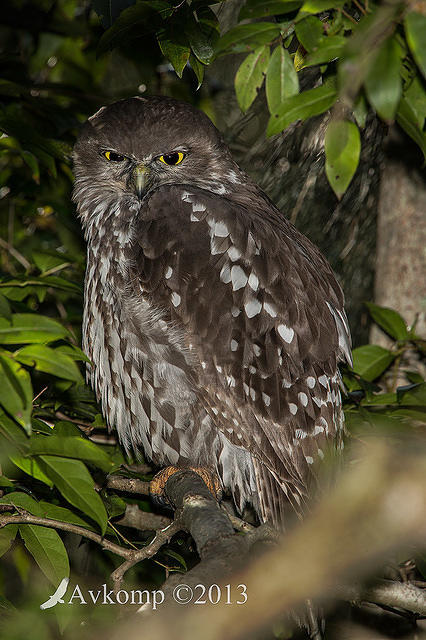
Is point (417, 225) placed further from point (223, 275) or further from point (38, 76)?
point (38, 76)

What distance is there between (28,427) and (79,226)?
248 cm

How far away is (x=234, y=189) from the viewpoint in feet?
10.8

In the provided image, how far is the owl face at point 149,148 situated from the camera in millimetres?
3146

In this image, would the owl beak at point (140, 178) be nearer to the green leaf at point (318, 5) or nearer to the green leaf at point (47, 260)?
the green leaf at point (47, 260)

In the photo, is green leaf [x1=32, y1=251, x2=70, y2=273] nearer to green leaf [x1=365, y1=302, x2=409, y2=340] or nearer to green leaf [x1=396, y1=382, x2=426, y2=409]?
green leaf [x1=365, y1=302, x2=409, y2=340]

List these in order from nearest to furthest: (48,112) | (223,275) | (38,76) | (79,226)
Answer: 1. (223,275)
2. (48,112)
3. (79,226)
4. (38,76)

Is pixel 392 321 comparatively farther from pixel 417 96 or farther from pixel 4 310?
pixel 4 310

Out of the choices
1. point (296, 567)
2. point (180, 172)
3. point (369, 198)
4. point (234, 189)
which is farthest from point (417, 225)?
point (296, 567)

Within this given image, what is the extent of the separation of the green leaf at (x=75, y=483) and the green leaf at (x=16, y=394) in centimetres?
29

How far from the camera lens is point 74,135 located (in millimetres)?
4047

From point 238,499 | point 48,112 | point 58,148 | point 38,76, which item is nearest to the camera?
point 238,499

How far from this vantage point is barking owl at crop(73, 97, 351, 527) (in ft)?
9.18

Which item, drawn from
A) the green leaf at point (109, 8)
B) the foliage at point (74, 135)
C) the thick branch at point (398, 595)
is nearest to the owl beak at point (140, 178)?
the foliage at point (74, 135)

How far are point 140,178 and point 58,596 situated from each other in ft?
5.89
